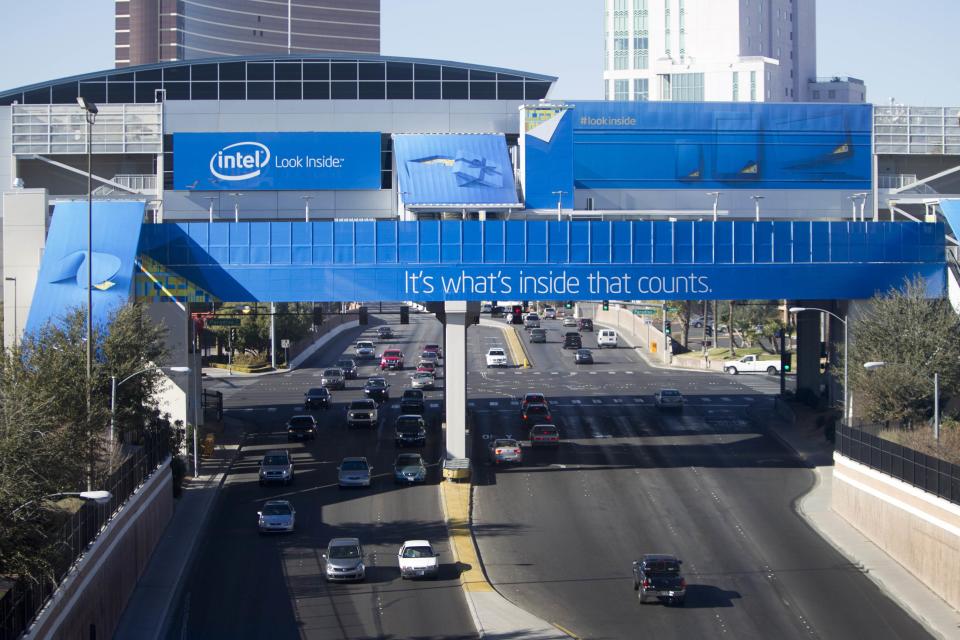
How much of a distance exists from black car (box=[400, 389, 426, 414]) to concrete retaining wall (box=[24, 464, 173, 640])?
22782 mm

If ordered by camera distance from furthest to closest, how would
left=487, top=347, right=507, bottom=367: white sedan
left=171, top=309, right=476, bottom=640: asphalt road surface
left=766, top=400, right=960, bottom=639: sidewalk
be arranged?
left=487, top=347, right=507, bottom=367: white sedan < left=766, top=400, right=960, bottom=639: sidewalk < left=171, top=309, right=476, bottom=640: asphalt road surface

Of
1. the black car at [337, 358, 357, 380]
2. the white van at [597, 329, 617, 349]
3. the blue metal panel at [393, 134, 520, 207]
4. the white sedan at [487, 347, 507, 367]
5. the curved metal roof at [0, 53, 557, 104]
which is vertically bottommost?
the black car at [337, 358, 357, 380]

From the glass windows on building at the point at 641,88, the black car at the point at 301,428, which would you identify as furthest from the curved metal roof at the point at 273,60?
the glass windows on building at the point at 641,88

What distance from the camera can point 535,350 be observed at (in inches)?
4422

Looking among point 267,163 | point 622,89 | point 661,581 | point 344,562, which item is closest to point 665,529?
point 661,581

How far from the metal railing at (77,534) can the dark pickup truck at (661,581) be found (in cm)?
1576

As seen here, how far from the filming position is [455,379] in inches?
2122

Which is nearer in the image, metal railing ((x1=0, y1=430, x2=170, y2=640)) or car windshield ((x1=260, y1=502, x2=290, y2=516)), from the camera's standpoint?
metal railing ((x1=0, y1=430, x2=170, y2=640))

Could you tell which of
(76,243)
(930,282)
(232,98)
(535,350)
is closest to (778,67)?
(535,350)

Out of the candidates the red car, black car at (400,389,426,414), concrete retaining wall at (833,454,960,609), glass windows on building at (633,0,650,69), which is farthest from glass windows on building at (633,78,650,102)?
concrete retaining wall at (833,454,960,609)

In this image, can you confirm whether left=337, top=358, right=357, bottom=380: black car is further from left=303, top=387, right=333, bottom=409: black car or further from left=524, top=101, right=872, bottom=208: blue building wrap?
left=524, top=101, right=872, bottom=208: blue building wrap

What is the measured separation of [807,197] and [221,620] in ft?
167

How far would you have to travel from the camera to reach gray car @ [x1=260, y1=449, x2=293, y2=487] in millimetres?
52375

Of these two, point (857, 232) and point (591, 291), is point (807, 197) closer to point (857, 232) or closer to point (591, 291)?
point (857, 232)
